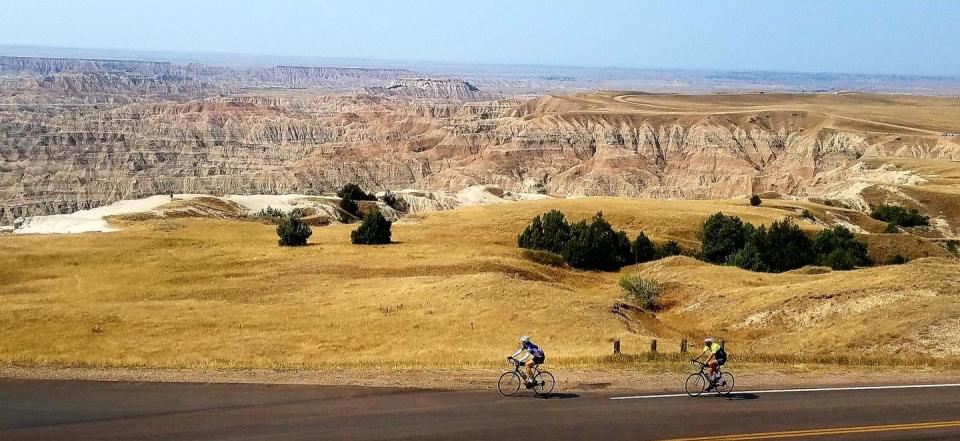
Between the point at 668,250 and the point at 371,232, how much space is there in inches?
900

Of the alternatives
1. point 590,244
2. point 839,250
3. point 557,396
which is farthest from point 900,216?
point 557,396

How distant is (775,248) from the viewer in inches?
2357

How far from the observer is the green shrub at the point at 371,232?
5922 cm

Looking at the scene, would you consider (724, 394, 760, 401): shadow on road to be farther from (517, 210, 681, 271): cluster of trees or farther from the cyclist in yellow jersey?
(517, 210, 681, 271): cluster of trees

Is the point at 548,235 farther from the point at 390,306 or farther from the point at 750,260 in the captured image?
the point at 390,306

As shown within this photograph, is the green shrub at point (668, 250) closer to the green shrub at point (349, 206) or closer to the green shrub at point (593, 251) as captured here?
the green shrub at point (593, 251)

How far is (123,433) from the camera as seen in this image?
19328mm

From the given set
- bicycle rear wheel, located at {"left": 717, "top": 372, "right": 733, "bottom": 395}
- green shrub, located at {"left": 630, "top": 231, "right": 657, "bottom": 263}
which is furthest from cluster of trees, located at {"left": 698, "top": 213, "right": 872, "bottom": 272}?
bicycle rear wheel, located at {"left": 717, "top": 372, "right": 733, "bottom": 395}

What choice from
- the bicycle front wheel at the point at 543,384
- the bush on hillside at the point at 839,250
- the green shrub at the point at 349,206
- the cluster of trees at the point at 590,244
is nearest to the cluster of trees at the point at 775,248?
the bush on hillside at the point at 839,250

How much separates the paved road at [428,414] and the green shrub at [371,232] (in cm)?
3559

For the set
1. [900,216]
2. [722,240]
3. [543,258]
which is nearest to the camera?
[543,258]

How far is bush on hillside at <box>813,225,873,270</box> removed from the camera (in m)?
58.4

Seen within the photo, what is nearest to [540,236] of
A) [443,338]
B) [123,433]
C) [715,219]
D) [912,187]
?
[715,219]

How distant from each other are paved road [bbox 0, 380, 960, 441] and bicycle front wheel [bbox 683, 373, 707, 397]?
342mm
